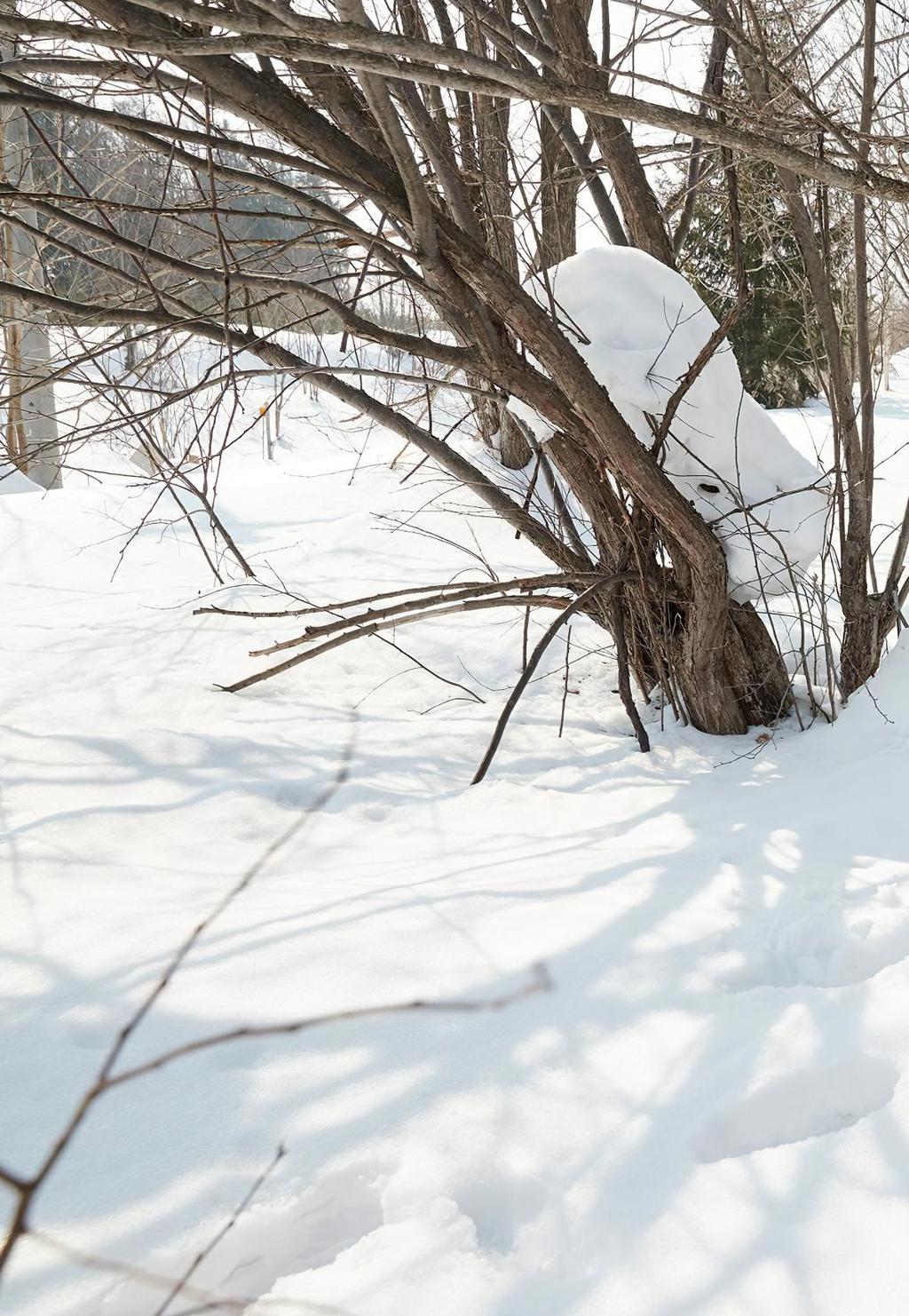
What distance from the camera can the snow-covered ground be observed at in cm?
93

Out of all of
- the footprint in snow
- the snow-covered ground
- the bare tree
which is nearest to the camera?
the snow-covered ground

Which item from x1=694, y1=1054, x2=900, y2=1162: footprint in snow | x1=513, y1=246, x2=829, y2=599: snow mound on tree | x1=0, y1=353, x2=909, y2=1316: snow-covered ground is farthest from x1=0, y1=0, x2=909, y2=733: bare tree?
x1=694, y1=1054, x2=900, y2=1162: footprint in snow

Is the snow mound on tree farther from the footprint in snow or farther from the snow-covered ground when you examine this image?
the footprint in snow

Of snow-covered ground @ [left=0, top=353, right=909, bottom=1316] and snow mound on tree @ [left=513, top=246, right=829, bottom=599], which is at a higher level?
snow mound on tree @ [left=513, top=246, right=829, bottom=599]

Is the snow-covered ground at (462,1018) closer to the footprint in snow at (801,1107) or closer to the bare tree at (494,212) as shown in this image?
the footprint in snow at (801,1107)

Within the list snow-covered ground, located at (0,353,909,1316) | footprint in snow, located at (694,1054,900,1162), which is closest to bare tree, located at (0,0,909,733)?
snow-covered ground, located at (0,353,909,1316)

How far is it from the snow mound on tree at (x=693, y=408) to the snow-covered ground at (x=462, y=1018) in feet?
1.89

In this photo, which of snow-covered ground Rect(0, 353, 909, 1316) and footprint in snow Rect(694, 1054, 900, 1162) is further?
footprint in snow Rect(694, 1054, 900, 1162)

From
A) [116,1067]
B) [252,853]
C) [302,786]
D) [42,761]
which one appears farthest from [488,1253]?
[42,761]

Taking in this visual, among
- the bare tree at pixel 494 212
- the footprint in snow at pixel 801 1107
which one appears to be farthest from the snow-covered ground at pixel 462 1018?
the bare tree at pixel 494 212

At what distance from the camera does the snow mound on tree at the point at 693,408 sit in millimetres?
2514

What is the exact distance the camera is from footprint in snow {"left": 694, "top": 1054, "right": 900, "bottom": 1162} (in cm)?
108

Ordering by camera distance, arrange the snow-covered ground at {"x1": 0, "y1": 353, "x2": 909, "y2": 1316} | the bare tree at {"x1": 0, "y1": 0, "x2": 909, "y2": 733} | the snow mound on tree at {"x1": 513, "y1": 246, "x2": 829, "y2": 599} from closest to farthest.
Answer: the snow-covered ground at {"x1": 0, "y1": 353, "x2": 909, "y2": 1316} → the bare tree at {"x1": 0, "y1": 0, "x2": 909, "y2": 733} → the snow mound on tree at {"x1": 513, "y1": 246, "x2": 829, "y2": 599}

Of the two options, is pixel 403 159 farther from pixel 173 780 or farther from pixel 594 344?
pixel 173 780
